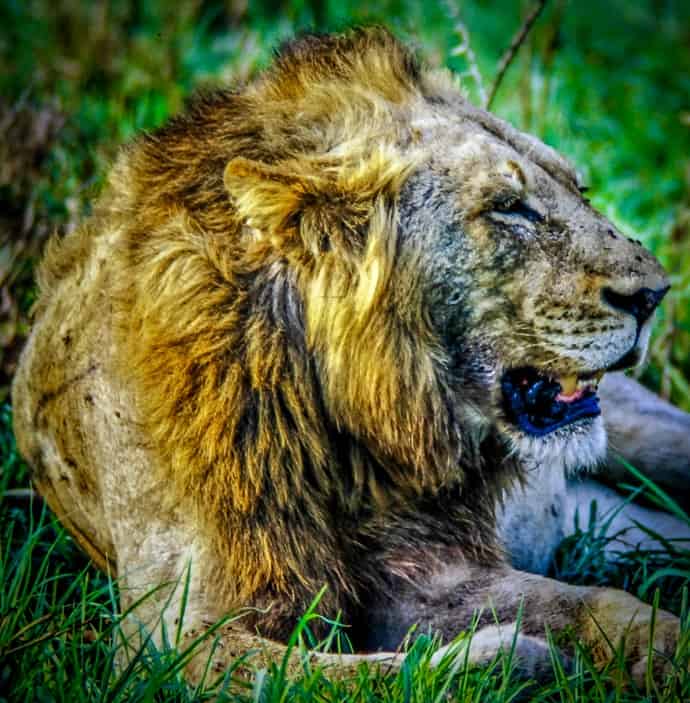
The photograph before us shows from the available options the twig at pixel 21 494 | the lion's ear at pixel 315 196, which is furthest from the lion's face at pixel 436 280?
the twig at pixel 21 494

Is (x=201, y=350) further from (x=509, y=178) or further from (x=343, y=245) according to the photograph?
(x=509, y=178)

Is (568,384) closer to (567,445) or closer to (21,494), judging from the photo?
(567,445)

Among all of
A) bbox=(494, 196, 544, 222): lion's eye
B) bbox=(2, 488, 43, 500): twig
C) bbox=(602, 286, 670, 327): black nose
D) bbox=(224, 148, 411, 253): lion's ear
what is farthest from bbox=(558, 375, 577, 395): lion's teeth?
bbox=(2, 488, 43, 500): twig

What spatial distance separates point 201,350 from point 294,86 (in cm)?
80

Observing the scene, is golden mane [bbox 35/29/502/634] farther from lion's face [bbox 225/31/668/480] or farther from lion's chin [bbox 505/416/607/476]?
lion's chin [bbox 505/416/607/476]

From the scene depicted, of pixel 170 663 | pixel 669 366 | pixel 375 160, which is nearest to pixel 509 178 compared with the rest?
pixel 375 160

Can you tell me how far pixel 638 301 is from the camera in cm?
321

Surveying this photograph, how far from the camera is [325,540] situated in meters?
3.20

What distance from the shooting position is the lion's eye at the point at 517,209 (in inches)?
128

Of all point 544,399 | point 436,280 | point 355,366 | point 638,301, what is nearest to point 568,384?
point 544,399

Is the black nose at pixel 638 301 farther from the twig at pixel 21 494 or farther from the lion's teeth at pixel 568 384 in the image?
the twig at pixel 21 494

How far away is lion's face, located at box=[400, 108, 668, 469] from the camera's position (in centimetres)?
319

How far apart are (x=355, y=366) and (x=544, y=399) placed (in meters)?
0.52

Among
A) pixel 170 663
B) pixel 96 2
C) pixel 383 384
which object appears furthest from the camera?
pixel 96 2
